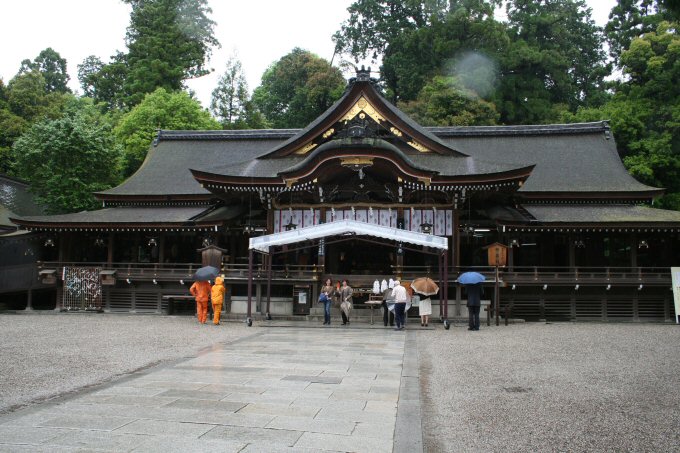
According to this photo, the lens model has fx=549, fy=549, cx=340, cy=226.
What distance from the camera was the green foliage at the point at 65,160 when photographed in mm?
29516

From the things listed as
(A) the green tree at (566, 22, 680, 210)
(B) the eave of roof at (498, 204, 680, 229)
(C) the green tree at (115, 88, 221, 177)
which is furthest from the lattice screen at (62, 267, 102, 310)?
(A) the green tree at (566, 22, 680, 210)

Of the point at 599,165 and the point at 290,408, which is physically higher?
the point at 599,165

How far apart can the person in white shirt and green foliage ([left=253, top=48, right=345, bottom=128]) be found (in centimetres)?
3669

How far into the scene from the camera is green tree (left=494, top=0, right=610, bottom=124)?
159 feet

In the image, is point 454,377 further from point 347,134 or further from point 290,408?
point 347,134

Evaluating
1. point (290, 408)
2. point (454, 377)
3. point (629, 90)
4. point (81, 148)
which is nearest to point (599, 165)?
point (629, 90)

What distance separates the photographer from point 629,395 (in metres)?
7.85

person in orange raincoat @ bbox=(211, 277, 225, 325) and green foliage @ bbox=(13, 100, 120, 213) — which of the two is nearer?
person in orange raincoat @ bbox=(211, 277, 225, 325)

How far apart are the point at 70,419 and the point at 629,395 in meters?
7.37

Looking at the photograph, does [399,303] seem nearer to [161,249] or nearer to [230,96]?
[161,249]

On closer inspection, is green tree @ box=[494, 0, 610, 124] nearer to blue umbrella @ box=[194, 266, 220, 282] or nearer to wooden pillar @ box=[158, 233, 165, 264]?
wooden pillar @ box=[158, 233, 165, 264]

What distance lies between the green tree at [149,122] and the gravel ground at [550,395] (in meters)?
32.1

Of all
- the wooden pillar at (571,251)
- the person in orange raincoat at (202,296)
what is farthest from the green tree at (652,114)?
the person in orange raincoat at (202,296)

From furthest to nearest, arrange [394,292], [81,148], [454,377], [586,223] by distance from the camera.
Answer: [81,148] → [586,223] → [394,292] → [454,377]
